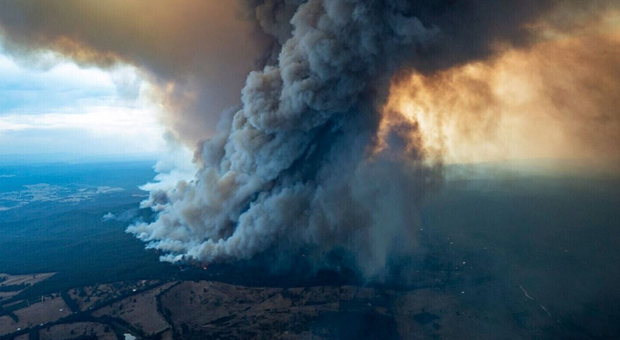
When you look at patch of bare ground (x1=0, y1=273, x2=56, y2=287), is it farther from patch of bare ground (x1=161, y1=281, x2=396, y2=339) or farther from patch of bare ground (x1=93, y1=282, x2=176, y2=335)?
patch of bare ground (x1=161, y1=281, x2=396, y2=339)

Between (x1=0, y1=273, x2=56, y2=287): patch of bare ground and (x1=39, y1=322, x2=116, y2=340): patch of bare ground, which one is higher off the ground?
(x1=0, y1=273, x2=56, y2=287): patch of bare ground

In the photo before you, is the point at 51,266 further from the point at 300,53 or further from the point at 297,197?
the point at 300,53

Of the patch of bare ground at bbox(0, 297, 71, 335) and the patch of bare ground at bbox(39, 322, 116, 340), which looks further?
the patch of bare ground at bbox(0, 297, 71, 335)

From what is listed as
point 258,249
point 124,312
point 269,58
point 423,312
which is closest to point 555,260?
point 423,312

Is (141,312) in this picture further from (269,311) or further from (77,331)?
(269,311)

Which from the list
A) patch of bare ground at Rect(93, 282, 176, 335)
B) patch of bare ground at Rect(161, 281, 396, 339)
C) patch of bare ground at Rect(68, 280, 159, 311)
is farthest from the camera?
patch of bare ground at Rect(68, 280, 159, 311)

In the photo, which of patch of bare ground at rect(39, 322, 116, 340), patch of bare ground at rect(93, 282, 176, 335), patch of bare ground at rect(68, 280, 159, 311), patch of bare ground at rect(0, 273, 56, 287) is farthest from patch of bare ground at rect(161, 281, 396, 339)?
patch of bare ground at rect(0, 273, 56, 287)

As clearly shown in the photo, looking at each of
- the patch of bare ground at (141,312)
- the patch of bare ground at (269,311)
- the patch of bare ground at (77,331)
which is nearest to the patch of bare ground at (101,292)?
the patch of bare ground at (141,312)

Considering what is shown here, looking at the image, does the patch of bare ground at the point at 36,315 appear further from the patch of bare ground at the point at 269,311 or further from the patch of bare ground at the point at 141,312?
the patch of bare ground at the point at 269,311

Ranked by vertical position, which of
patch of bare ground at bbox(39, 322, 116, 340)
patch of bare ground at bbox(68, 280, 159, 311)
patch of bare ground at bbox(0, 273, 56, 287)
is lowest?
patch of bare ground at bbox(39, 322, 116, 340)
